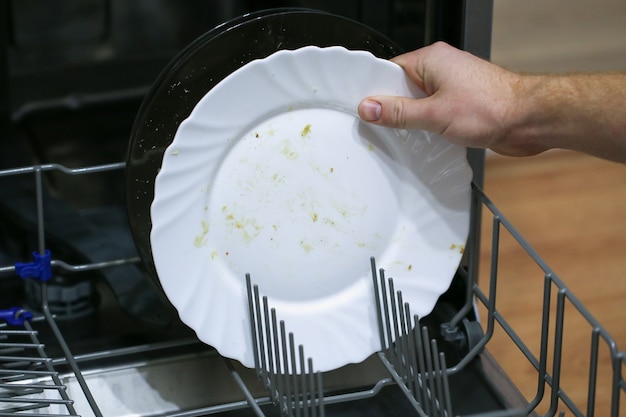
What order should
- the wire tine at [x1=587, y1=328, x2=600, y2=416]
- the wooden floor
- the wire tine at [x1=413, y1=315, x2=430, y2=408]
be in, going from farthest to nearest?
the wooden floor < the wire tine at [x1=413, y1=315, x2=430, y2=408] < the wire tine at [x1=587, y1=328, x2=600, y2=416]

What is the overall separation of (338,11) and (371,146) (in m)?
0.18

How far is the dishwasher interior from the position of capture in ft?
2.48

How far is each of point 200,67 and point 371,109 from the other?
14cm

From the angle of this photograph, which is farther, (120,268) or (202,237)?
(120,268)

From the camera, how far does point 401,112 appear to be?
706 millimetres

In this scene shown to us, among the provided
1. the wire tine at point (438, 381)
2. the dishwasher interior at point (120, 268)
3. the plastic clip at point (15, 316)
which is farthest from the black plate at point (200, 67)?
the wire tine at point (438, 381)

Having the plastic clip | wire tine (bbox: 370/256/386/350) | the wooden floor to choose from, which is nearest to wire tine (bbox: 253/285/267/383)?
wire tine (bbox: 370/256/386/350)

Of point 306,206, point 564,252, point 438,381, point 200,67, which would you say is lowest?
point 564,252

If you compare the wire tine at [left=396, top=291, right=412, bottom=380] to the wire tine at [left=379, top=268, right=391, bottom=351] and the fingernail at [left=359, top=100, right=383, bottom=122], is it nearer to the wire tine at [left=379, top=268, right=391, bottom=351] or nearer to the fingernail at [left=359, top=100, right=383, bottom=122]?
the wire tine at [left=379, top=268, right=391, bottom=351]

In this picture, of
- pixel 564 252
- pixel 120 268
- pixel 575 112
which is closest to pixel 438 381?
pixel 575 112

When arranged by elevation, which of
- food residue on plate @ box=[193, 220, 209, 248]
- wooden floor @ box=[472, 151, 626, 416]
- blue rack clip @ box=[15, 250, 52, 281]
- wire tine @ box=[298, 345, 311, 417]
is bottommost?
wooden floor @ box=[472, 151, 626, 416]

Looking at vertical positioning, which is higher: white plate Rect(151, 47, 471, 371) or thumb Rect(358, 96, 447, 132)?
thumb Rect(358, 96, 447, 132)

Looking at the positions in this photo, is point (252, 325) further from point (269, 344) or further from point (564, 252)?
point (564, 252)

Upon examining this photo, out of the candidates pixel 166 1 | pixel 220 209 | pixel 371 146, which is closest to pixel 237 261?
pixel 220 209
